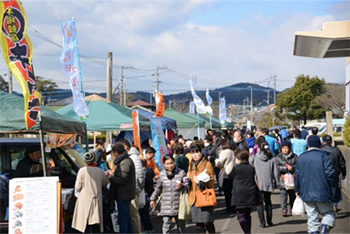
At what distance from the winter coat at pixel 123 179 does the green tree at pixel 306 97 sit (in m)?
45.4

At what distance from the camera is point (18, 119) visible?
7.99 m

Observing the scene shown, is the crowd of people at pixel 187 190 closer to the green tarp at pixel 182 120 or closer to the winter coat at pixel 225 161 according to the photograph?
the winter coat at pixel 225 161

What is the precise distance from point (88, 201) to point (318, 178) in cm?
360

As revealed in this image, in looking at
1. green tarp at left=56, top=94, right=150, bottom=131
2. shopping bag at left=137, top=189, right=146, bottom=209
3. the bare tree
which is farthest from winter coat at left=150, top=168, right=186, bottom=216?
the bare tree

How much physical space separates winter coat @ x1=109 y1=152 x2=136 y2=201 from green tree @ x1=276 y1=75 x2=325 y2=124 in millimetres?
45450

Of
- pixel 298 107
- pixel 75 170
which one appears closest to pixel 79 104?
pixel 75 170

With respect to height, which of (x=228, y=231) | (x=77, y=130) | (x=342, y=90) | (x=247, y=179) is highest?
(x=342, y=90)

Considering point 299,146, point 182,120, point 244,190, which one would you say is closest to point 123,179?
point 244,190

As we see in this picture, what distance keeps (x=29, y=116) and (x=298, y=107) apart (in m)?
47.9

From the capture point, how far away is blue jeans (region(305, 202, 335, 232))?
722 cm

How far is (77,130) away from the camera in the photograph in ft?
32.1

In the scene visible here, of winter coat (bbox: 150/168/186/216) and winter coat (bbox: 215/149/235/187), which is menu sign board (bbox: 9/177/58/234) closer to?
winter coat (bbox: 150/168/186/216)

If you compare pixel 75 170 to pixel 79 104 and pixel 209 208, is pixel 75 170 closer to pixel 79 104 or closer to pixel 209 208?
pixel 79 104

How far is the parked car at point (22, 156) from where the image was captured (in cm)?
816
